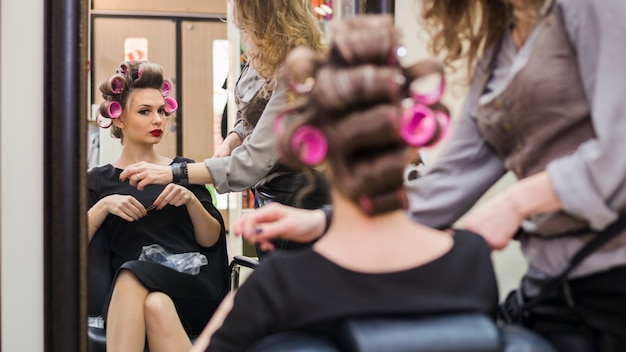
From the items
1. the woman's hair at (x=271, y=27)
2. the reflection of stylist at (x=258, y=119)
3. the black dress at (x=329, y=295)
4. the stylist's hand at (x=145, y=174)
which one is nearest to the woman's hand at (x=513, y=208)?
the black dress at (x=329, y=295)

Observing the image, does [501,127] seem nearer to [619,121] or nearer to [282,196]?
[619,121]

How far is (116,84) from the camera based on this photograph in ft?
5.49

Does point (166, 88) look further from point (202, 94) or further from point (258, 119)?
point (258, 119)

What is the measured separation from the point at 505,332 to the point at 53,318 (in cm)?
110

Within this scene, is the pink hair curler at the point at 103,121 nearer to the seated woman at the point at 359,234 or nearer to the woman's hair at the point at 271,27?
the woman's hair at the point at 271,27

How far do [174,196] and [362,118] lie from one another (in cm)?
98

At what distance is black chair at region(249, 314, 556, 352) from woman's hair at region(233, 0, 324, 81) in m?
0.94

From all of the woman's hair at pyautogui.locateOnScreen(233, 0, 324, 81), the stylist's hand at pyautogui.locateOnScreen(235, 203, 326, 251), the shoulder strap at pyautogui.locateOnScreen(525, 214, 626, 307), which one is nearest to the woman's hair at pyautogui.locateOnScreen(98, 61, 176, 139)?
the woman's hair at pyautogui.locateOnScreen(233, 0, 324, 81)

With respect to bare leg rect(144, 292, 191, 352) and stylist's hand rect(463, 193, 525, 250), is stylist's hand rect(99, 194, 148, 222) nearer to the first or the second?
bare leg rect(144, 292, 191, 352)

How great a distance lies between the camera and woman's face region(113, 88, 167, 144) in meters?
1.70

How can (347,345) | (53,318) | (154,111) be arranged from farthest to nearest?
(154,111)
(53,318)
(347,345)

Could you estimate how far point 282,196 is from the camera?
1.65 meters

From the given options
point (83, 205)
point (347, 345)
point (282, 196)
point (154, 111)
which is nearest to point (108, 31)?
point (154, 111)

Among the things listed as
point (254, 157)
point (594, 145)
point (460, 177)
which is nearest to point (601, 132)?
point (594, 145)
